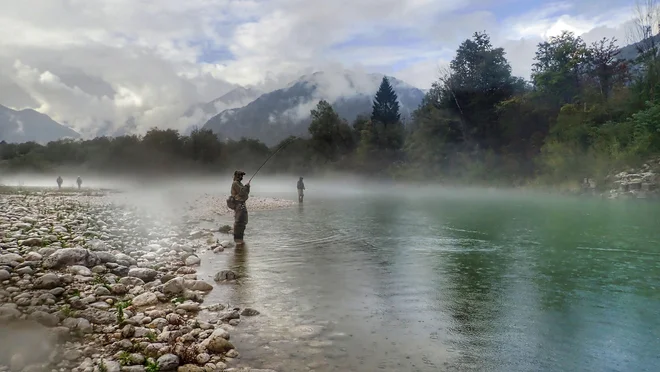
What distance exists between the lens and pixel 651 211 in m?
23.9

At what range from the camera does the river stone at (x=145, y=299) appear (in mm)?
7070

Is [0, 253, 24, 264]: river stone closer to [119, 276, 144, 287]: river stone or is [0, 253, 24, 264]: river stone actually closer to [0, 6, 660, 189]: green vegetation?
[119, 276, 144, 287]: river stone

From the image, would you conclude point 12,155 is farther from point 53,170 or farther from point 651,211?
point 651,211

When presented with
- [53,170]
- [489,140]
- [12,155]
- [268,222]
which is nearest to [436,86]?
[489,140]

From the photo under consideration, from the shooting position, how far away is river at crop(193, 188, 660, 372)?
551 cm

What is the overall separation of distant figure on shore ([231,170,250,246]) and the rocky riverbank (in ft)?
8.73

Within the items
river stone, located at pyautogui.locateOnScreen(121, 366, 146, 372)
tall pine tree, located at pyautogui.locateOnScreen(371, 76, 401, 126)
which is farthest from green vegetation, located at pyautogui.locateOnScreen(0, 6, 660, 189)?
river stone, located at pyautogui.locateOnScreen(121, 366, 146, 372)

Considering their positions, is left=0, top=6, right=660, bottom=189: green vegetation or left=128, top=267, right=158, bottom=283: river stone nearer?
left=128, top=267, right=158, bottom=283: river stone

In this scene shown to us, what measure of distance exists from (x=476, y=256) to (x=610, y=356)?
22.2ft

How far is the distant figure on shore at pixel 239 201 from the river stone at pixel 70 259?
520cm

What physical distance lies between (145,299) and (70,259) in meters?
2.71

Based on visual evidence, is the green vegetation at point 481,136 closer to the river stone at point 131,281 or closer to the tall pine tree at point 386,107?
the tall pine tree at point 386,107

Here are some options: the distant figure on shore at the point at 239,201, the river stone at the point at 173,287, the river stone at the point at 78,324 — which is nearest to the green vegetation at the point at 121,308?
the river stone at the point at 78,324

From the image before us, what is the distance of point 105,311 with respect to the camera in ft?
21.2
